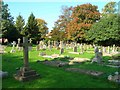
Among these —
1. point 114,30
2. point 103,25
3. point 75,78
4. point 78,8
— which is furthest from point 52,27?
point 75,78

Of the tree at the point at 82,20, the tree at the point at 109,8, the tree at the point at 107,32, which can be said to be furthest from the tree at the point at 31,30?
the tree at the point at 109,8

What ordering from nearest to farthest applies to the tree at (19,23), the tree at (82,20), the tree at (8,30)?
the tree at (8,30) < the tree at (82,20) < the tree at (19,23)

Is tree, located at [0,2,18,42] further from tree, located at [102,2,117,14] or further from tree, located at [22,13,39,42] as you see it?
tree, located at [102,2,117,14]

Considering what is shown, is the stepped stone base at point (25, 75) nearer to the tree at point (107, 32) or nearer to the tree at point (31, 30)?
the tree at point (107, 32)

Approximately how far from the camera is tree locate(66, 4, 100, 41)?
155 ft

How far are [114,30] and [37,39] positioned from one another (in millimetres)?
23175

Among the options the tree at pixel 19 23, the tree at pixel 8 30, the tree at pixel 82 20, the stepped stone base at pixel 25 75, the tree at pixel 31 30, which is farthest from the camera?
the tree at pixel 19 23

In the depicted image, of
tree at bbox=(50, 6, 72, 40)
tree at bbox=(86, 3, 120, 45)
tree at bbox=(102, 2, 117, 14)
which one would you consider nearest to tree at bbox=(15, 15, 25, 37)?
tree at bbox=(50, 6, 72, 40)

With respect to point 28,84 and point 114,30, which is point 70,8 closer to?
point 114,30

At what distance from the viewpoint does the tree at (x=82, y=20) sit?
47344mm

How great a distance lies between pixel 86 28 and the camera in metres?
47.2

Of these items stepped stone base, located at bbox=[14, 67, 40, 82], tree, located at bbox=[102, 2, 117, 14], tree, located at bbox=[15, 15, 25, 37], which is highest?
tree, located at bbox=[102, 2, 117, 14]

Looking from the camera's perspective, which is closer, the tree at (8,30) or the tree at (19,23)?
the tree at (8,30)

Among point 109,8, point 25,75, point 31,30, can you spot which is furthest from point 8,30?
point 25,75
